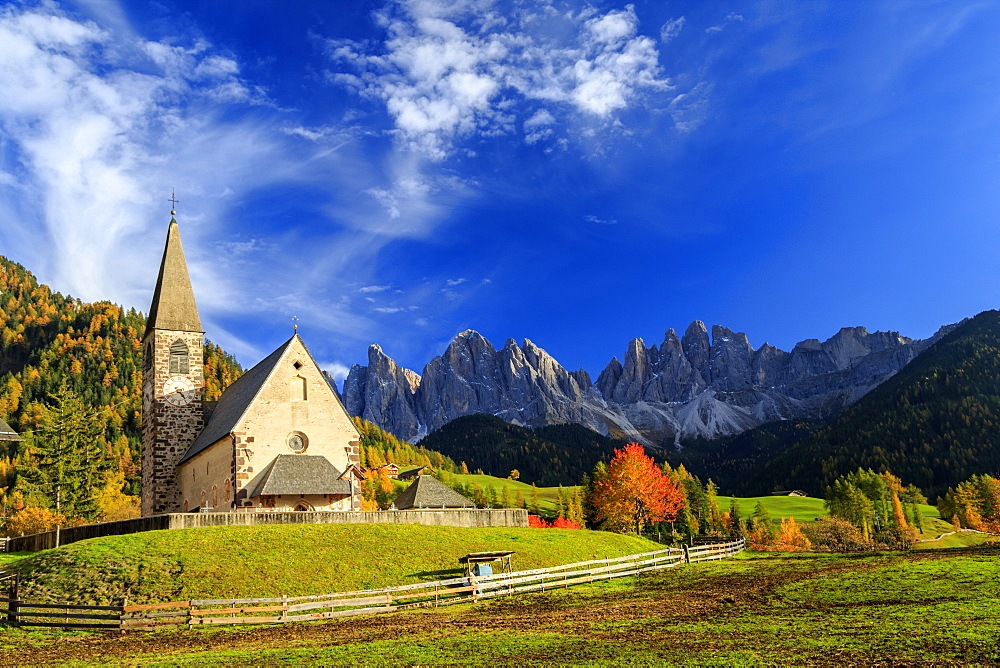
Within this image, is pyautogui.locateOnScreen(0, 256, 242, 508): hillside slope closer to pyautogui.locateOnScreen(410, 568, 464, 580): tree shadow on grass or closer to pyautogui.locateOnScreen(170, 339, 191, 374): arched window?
pyautogui.locateOnScreen(170, 339, 191, 374): arched window

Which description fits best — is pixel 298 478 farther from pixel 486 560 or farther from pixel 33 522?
pixel 33 522

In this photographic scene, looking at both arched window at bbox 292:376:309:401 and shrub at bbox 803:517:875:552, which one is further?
shrub at bbox 803:517:875:552

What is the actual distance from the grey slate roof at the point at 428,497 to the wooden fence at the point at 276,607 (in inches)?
687

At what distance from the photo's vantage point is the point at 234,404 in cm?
5144

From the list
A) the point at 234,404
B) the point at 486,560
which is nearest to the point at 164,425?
→ the point at 234,404

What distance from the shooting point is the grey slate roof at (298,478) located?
44209 mm

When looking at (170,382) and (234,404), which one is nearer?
(234,404)

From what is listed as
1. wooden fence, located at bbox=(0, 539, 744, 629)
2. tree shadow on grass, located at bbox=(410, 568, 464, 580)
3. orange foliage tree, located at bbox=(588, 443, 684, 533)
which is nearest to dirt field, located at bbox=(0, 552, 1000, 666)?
wooden fence, located at bbox=(0, 539, 744, 629)

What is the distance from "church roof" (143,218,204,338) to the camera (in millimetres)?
57844

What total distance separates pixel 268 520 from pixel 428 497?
577 inches

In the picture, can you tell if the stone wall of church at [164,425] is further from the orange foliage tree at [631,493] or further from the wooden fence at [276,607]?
the orange foliage tree at [631,493]

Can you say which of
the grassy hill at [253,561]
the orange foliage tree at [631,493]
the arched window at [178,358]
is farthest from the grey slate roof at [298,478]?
the orange foliage tree at [631,493]

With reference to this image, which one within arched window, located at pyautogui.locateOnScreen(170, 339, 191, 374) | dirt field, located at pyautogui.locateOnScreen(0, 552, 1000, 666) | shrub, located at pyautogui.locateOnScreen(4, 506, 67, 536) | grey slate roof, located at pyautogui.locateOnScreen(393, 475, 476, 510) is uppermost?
arched window, located at pyautogui.locateOnScreen(170, 339, 191, 374)

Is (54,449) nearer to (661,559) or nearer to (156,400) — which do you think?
(156,400)
